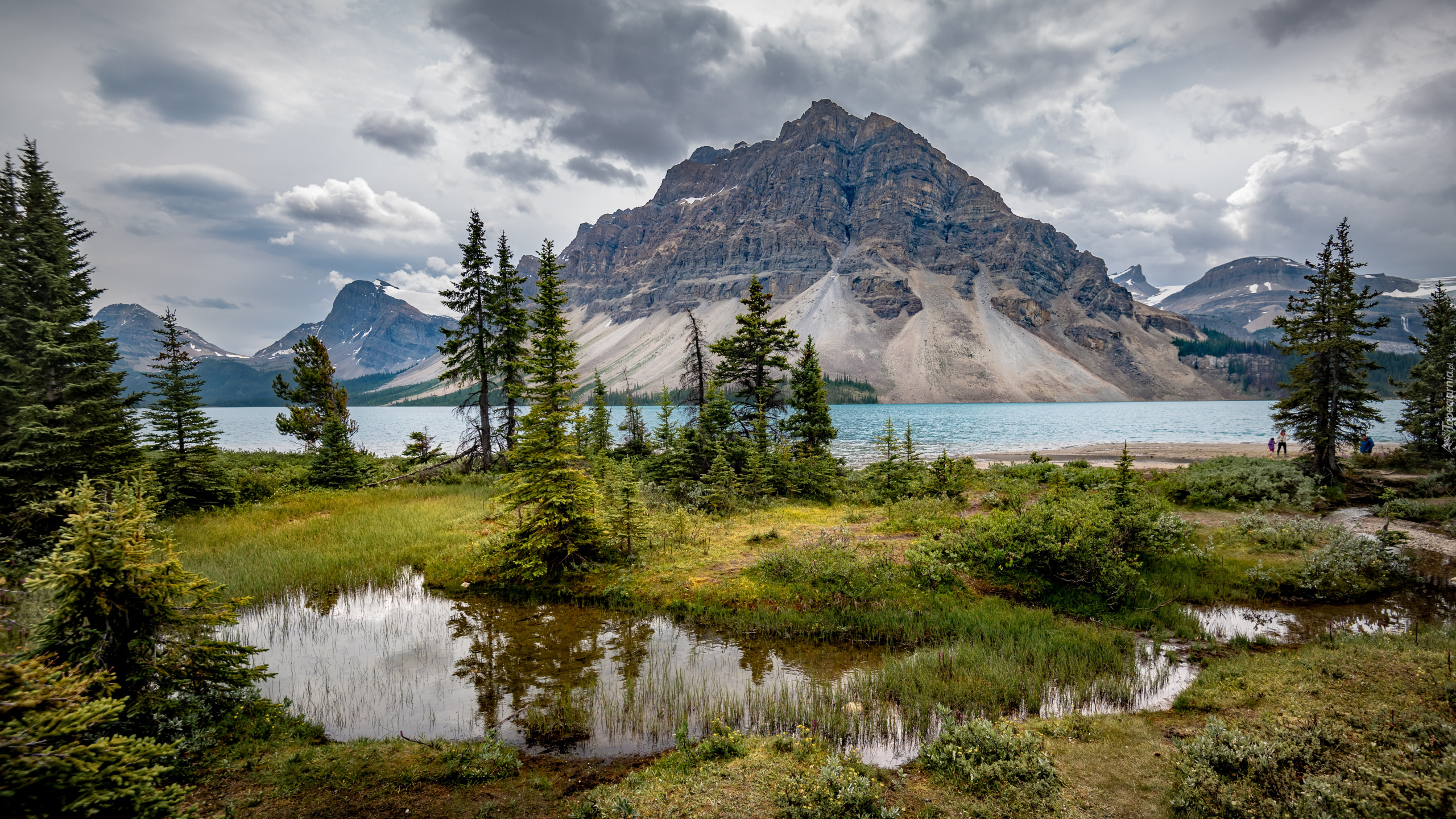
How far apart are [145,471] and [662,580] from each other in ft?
57.7

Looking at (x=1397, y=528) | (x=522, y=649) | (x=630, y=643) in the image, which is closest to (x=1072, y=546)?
A: (x=630, y=643)

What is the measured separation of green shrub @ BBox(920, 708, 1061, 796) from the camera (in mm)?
5797

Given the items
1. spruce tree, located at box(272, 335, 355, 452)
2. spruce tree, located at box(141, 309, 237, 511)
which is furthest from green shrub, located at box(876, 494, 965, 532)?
spruce tree, located at box(272, 335, 355, 452)

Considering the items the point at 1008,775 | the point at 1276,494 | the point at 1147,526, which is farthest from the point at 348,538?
the point at 1276,494

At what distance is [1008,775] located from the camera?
5855mm

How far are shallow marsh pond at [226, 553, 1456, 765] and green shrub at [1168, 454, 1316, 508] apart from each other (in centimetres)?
818

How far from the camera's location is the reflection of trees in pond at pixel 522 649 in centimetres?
898

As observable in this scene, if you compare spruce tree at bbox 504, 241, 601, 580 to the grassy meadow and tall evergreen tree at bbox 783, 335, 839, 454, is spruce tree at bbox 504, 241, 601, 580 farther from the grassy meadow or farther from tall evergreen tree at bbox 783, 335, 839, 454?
tall evergreen tree at bbox 783, 335, 839, 454

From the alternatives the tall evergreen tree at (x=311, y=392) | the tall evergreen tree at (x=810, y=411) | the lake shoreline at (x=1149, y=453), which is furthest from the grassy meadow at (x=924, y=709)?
the lake shoreline at (x=1149, y=453)

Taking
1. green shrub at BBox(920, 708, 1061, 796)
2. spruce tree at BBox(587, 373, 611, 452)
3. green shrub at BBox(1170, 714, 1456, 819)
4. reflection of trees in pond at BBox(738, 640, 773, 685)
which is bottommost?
reflection of trees in pond at BBox(738, 640, 773, 685)

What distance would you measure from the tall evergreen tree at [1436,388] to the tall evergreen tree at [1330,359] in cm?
726

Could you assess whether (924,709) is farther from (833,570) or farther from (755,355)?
(755,355)

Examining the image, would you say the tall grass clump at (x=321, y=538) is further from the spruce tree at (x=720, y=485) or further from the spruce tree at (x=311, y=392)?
the spruce tree at (x=311, y=392)

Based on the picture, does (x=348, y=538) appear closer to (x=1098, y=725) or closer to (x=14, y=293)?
(x=14, y=293)
